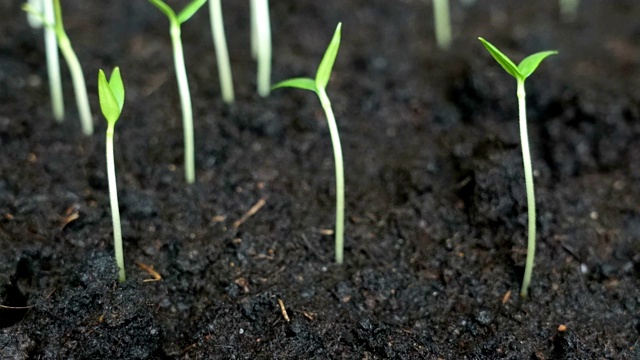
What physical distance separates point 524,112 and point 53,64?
1.06m

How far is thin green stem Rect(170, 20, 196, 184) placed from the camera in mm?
1410

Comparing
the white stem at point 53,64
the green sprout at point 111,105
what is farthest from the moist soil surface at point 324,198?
the green sprout at point 111,105

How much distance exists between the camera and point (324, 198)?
158 cm

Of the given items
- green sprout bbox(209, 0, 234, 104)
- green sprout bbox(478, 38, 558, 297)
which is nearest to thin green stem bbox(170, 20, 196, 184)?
green sprout bbox(209, 0, 234, 104)

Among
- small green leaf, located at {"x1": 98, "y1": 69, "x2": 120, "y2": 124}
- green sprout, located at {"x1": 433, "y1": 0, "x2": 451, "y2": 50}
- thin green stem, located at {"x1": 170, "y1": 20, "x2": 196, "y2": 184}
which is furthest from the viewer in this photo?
green sprout, located at {"x1": 433, "y1": 0, "x2": 451, "y2": 50}

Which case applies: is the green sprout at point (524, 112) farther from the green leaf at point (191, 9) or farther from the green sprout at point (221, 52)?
the green sprout at point (221, 52)

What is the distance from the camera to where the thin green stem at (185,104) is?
4.63 ft

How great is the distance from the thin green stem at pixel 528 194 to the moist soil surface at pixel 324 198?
0.03 meters

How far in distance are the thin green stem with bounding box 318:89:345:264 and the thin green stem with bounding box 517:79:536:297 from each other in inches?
12.5

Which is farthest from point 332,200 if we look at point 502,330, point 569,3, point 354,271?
point 569,3

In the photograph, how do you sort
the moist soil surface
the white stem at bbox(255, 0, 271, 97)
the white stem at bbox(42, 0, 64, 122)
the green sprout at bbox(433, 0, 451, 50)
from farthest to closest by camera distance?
→ 1. the green sprout at bbox(433, 0, 451, 50)
2. the white stem at bbox(255, 0, 271, 97)
3. the white stem at bbox(42, 0, 64, 122)
4. the moist soil surface

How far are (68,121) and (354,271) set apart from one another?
80cm

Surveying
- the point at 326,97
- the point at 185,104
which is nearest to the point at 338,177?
the point at 326,97

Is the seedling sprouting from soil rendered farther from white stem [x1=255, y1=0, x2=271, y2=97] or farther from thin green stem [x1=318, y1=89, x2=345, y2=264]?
thin green stem [x1=318, y1=89, x2=345, y2=264]
